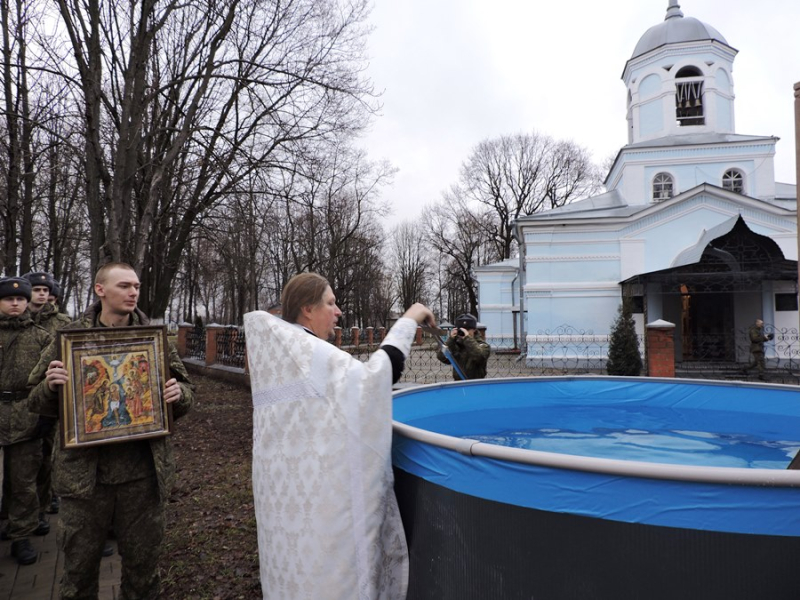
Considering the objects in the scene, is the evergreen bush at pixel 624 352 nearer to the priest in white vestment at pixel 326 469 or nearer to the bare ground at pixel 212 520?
the bare ground at pixel 212 520

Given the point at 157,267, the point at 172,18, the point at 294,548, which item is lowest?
the point at 294,548

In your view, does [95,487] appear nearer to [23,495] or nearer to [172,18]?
[23,495]

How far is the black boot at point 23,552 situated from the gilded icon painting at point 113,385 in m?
2.27

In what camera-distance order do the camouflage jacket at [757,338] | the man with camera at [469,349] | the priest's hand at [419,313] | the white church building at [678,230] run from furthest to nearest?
the white church building at [678,230], the camouflage jacket at [757,338], the man with camera at [469,349], the priest's hand at [419,313]

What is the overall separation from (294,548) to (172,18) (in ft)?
35.9

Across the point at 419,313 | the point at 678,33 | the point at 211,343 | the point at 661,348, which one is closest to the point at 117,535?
the point at 419,313

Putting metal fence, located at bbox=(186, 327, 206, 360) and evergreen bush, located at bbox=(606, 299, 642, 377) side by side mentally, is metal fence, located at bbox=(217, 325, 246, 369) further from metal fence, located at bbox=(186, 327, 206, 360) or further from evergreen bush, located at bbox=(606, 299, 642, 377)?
evergreen bush, located at bbox=(606, 299, 642, 377)

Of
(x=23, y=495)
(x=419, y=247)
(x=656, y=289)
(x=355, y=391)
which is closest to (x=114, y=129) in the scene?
(x=23, y=495)

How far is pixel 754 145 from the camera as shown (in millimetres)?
21062

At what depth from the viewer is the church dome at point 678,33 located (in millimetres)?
21344

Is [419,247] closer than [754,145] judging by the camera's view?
No

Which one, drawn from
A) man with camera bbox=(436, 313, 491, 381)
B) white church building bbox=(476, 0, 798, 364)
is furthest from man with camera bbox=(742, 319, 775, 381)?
man with camera bbox=(436, 313, 491, 381)

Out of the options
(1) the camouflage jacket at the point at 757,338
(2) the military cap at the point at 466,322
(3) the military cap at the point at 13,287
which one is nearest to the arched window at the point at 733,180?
(1) the camouflage jacket at the point at 757,338

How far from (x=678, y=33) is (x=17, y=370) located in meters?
25.6
